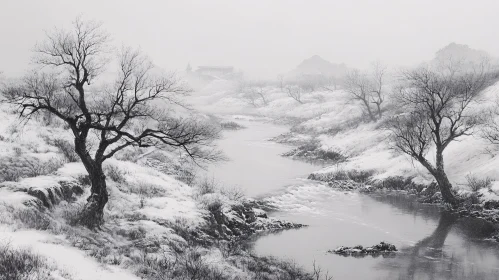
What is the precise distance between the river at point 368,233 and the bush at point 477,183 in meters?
3.04

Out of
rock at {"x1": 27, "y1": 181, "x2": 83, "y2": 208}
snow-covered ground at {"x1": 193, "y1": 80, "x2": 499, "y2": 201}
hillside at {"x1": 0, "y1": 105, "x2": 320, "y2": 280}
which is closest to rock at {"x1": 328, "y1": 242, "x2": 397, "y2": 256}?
hillside at {"x1": 0, "y1": 105, "x2": 320, "y2": 280}

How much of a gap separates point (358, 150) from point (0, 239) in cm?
3779

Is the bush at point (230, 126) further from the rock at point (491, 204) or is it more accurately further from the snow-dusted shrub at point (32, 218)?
the snow-dusted shrub at point (32, 218)

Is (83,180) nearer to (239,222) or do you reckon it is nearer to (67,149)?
(67,149)

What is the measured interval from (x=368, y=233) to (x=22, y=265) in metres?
17.5

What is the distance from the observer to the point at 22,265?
28.4 feet

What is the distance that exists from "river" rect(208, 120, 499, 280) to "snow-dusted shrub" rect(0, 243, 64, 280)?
11.0 metres

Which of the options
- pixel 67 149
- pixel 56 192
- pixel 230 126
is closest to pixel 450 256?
pixel 56 192

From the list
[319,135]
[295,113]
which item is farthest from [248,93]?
[319,135]

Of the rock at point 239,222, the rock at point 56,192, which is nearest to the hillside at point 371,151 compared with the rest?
the rock at point 239,222

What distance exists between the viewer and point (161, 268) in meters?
12.4

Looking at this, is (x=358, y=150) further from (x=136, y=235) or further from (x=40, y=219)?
(x=40, y=219)

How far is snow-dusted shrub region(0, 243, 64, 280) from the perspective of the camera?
806cm

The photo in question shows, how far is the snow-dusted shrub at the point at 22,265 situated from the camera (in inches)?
317
